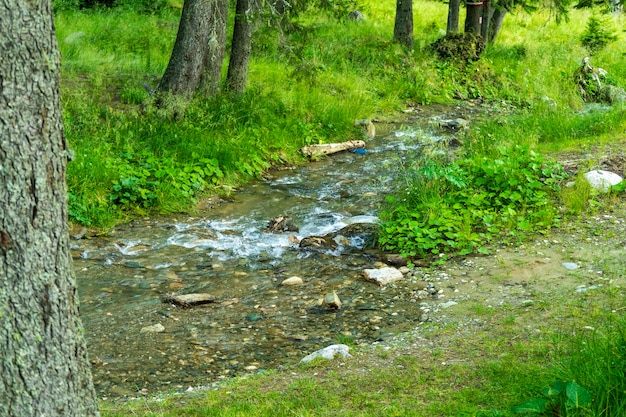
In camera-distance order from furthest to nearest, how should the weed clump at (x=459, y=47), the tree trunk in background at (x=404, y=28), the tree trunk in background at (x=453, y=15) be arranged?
the tree trunk in background at (x=453, y=15) → the tree trunk in background at (x=404, y=28) → the weed clump at (x=459, y=47)

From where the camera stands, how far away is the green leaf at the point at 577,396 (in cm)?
361

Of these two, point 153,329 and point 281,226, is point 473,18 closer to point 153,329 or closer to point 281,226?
point 281,226

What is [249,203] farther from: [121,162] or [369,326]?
[369,326]

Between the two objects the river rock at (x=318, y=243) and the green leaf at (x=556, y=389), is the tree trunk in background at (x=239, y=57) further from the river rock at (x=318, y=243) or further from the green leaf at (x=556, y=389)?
the green leaf at (x=556, y=389)

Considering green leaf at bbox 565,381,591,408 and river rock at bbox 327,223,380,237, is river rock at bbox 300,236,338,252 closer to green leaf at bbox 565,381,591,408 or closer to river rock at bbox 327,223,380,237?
river rock at bbox 327,223,380,237

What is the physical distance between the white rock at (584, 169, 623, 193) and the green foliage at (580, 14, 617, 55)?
48.1ft

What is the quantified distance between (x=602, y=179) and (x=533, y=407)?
5.85 m

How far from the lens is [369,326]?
22.1 feet

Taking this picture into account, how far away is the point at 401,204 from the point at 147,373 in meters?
4.20

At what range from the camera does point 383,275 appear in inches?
305

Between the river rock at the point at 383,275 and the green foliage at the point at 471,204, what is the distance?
488 millimetres

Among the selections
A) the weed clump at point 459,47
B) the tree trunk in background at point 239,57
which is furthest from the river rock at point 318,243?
the weed clump at point 459,47

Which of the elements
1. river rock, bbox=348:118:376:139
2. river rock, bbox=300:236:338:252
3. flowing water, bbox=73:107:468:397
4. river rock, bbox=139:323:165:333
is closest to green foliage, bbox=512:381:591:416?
flowing water, bbox=73:107:468:397

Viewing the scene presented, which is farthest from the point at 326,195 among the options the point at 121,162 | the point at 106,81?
the point at 106,81
